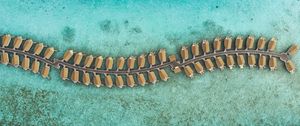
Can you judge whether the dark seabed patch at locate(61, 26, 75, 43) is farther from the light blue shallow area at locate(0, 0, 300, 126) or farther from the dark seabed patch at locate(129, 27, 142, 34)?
the dark seabed patch at locate(129, 27, 142, 34)

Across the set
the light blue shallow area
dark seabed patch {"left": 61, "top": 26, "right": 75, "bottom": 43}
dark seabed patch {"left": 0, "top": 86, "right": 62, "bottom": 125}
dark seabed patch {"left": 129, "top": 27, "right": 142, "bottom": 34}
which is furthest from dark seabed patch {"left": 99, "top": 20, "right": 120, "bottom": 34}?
dark seabed patch {"left": 0, "top": 86, "right": 62, "bottom": 125}

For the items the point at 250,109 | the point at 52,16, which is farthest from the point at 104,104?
the point at 250,109

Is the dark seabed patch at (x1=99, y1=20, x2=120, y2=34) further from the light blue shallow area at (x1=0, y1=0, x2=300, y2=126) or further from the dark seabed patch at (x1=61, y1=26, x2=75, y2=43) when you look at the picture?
the dark seabed patch at (x1=61, y1=26, x2=75, y2=43)

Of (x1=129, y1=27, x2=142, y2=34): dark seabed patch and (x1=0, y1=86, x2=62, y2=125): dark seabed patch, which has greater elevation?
(x1=129, y1=27, x2=142, y2=34): dark seabed patch

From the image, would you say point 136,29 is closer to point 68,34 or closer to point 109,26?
point 109,26

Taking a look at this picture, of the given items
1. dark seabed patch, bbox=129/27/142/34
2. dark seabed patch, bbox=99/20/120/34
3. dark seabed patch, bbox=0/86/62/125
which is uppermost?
dark seabed patch, bbox=99/20/120/34

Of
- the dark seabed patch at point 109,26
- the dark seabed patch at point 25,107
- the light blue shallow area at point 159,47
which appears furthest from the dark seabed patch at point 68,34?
the dark seabed patch at point 25,107

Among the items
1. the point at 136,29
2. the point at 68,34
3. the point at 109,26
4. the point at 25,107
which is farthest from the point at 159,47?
the point at 25,107

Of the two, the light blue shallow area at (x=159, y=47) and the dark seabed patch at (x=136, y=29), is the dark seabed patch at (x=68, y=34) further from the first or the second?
the dark seabed patch at (x=136, y=29)
